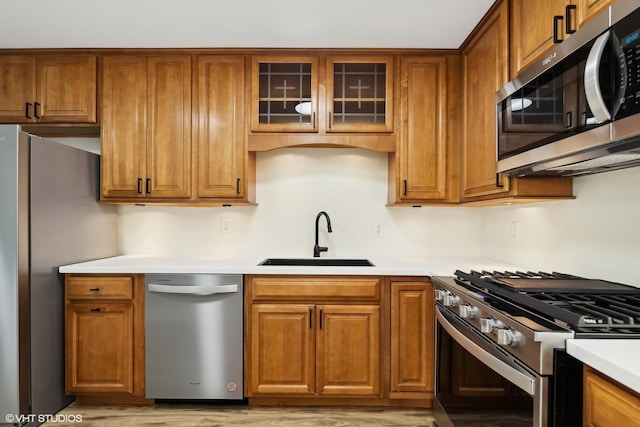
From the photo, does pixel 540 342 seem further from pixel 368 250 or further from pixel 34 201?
pixel 34 201

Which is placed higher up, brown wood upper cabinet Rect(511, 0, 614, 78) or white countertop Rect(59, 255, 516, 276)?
brown wood upper cabinet Rect(511, 0, 614, 78)

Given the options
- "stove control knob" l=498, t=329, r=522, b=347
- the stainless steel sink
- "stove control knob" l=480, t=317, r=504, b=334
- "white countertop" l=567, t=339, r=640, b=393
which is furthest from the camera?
the stainless steel sink

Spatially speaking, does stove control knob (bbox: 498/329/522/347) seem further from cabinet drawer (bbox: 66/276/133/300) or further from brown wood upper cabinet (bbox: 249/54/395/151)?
cabinet drawer (bbox: 66/276/133/300)

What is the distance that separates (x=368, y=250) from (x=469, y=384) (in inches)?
54.1

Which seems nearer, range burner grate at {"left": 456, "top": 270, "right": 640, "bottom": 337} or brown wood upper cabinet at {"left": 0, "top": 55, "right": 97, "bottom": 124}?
range burner grate at {"left": 456, "top": 270, "right": 640, "bottom": 337}

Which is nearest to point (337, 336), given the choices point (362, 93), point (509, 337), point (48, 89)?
point (509, 337)

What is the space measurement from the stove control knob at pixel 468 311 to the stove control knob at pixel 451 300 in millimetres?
83

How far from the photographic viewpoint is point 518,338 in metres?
1.23

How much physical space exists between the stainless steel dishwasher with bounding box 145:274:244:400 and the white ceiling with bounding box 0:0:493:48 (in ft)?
4.75

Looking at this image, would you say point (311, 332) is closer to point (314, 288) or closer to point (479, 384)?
point (314, 288)

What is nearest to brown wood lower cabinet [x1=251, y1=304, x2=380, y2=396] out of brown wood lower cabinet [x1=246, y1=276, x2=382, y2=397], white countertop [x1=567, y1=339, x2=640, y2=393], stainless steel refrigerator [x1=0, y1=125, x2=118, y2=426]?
brown wood lower cabinet [x1=246, y1=276, x2=382, y2=397]

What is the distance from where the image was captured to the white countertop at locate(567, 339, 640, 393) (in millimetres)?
858

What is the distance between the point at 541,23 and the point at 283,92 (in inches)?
59.3

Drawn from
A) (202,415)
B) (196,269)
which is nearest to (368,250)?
(196,269)
